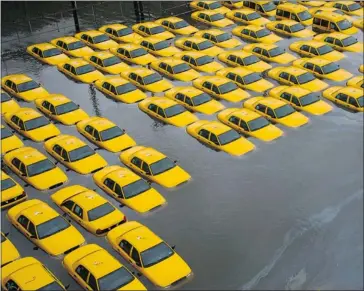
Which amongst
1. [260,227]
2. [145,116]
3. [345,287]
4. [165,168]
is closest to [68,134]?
[145,116]

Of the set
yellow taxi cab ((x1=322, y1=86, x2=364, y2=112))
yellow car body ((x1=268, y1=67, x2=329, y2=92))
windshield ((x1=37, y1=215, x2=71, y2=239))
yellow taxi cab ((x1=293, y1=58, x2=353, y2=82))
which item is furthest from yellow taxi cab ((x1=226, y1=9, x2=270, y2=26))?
windshield ((x1=37, y1=215, x2=71, y2=239))

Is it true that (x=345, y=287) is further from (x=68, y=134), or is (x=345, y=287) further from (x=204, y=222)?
(x=68, y=134)

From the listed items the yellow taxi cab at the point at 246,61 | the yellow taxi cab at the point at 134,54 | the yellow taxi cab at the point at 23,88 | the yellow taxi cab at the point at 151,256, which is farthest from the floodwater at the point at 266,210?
the yellow taxi cab at the point at 134,54

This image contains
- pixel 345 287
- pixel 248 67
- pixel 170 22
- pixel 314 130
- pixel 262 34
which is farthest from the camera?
pixel 170 22

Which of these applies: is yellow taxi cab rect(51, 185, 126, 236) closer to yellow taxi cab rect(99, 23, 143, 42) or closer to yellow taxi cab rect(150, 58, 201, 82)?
yellow taxi cab rect(150, 58, 201, 82)

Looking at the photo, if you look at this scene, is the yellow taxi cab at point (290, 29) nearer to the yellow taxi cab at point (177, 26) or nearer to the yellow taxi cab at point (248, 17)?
the yellow taxi cab at point (248, 17)

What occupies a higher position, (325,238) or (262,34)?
(262,34)

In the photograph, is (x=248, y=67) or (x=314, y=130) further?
(x=248, y=67)

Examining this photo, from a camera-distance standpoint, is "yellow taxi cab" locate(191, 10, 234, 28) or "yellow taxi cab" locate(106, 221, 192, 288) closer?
"yellow taxi cab" locate(106, 221, 192, 288)
